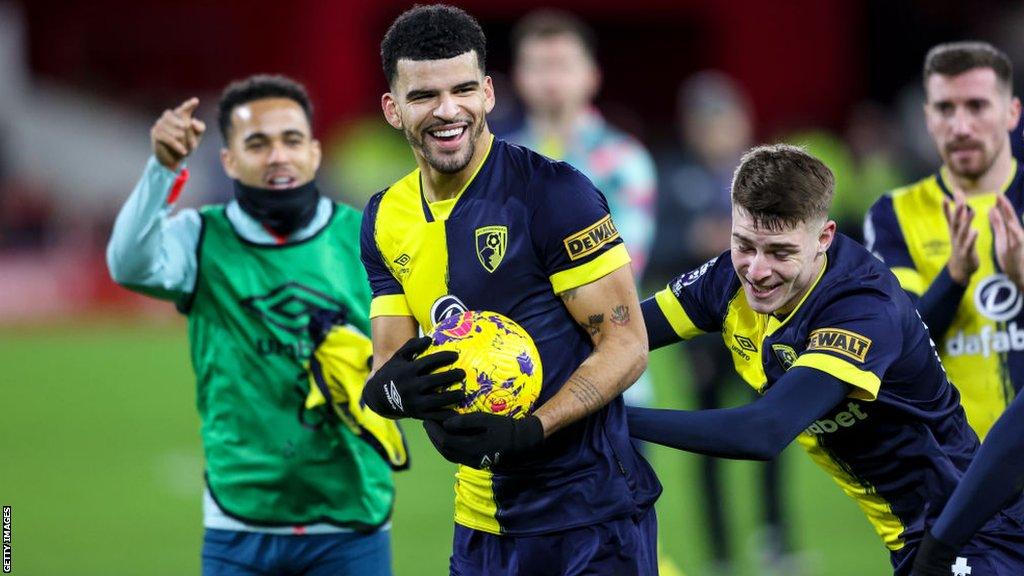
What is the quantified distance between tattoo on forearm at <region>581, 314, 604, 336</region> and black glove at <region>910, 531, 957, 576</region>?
1071mm

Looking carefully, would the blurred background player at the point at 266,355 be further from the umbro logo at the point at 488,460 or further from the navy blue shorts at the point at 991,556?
the navy blue shorts at the point at 991,556

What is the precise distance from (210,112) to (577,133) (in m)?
18.7

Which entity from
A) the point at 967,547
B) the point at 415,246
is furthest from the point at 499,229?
the point at 967,547

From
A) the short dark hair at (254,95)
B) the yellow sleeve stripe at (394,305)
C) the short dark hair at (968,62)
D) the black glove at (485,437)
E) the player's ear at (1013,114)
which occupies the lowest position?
the black glove at (485,437)

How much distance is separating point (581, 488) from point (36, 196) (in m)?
20.7

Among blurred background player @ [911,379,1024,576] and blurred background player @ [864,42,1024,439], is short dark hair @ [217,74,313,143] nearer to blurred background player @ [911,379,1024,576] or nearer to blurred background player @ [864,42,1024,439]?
blurred background player @ [864,42,1024,439]

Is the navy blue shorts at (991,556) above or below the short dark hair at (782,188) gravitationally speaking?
below

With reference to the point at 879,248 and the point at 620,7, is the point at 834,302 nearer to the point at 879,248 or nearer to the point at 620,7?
the point at 879,248

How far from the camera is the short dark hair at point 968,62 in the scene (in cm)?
564

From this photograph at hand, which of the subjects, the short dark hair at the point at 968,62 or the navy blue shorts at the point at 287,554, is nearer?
the navy blue shorts at the point at 287,554

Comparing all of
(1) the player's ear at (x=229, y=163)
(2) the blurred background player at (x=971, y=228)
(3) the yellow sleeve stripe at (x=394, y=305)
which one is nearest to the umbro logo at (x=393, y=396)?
(3) the yellow sleeve stripe at (x=394, y=305)

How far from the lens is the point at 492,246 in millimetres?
4152

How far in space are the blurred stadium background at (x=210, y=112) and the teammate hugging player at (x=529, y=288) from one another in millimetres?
7053

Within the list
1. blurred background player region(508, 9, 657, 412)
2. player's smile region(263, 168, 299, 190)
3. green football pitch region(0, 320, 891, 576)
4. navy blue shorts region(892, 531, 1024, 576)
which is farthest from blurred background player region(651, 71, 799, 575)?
navy blue shorts region(892, 531, 1024, 576)
